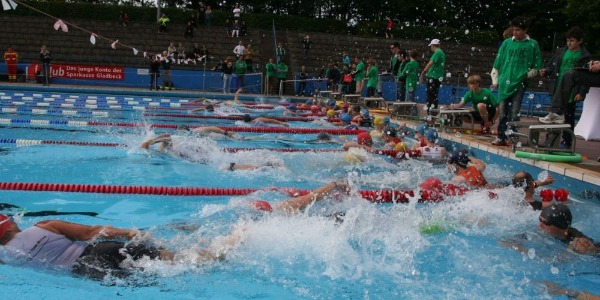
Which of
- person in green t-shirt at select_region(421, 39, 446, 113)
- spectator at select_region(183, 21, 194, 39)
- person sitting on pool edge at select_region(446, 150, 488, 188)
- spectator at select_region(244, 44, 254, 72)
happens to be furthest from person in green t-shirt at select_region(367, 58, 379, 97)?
spectator at select_region(183, 21, 194, 39)

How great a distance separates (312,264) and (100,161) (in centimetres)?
445

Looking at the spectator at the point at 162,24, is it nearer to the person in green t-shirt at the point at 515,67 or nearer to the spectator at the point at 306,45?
the spectator at the point at 306,45

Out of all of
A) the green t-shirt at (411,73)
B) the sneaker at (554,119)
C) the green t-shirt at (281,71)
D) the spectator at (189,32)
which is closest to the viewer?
the sneaker at (554,119)

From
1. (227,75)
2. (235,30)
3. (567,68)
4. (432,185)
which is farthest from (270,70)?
(432,185)

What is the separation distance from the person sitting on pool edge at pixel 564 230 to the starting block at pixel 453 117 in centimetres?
477

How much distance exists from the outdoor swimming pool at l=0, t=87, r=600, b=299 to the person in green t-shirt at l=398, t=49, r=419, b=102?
444 centimetres

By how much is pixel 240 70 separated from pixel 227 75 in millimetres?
905

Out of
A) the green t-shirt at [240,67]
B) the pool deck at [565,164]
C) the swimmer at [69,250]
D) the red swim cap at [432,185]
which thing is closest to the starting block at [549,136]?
the pool deck at [565,164]

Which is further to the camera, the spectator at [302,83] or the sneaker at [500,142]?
the spectator at [302,83]

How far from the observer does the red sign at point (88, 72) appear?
20.7 meters

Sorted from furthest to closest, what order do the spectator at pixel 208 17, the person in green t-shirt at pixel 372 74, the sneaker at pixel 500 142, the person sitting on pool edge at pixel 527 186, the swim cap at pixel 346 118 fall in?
the spectator at pixel 208 17 → the person in green t-shirt at pixel 372 74 → the swim cap at pixel 346 118 → the sneaker at pixel 500 142 → the person sitting on pool edge at pixel 527 186

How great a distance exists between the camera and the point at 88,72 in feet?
69.6

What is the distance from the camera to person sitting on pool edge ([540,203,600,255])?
169 inches

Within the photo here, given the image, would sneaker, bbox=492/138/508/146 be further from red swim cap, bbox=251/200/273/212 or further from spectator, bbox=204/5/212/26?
spectator, bbox=204/5/212/26
